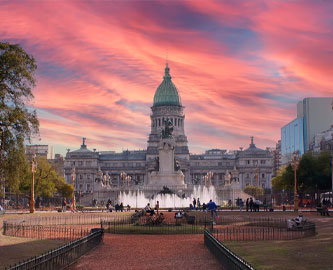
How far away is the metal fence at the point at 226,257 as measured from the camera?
1622 centimetres

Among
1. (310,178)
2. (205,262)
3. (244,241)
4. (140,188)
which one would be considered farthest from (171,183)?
(205,262)

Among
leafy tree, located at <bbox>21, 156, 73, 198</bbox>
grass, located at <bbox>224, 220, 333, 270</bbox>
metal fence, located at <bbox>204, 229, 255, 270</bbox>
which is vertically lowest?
grass, located at <bbox>224, 220, 333, 270</bbox>

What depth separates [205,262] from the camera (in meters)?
23.5

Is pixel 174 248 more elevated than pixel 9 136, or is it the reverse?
pixel 9 136

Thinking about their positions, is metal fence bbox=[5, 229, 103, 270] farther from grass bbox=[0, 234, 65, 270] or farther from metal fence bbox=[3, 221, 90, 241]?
metal fence bbox=[3, 221, 90, 241]

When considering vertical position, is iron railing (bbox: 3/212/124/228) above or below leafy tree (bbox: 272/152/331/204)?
below

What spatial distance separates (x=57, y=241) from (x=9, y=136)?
1333 cm

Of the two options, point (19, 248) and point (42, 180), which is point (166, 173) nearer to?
point (42, 180)

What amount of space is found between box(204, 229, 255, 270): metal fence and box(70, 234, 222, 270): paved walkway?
371 millimetres

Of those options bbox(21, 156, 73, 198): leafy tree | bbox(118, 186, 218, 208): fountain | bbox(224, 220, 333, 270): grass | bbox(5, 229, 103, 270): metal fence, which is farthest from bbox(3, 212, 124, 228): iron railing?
bbox(21, 156, 73, 198): leafy tree

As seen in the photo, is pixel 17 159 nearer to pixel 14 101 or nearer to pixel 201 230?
pixel 14 101

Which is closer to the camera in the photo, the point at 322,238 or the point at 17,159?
the point at 322,238

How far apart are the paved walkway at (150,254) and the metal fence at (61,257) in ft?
1.20

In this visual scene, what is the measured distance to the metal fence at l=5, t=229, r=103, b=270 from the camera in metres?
17.2
